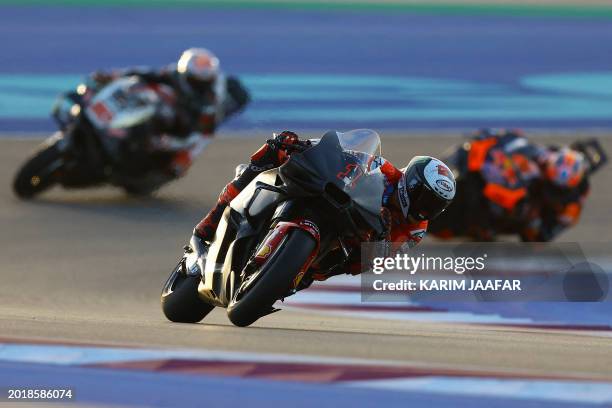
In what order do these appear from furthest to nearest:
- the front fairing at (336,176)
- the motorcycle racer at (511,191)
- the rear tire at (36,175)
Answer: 1. the rear tire at (36,175)
2. the motorcycle racer at (511,191)
3. the front fairing at (336,176)

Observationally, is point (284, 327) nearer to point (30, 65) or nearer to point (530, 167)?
point (530, 167)

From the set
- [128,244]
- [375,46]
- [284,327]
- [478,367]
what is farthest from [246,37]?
[478,367]

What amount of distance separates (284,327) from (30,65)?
17218 millimetres

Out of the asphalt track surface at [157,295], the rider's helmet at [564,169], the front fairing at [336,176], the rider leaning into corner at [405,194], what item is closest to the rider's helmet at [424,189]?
the rider leaning into corner at [405,194]

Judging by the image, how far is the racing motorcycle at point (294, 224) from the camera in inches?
253

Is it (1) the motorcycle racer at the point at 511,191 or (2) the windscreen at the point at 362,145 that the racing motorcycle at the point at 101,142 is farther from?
(2) the windscreen at the point at 362,145

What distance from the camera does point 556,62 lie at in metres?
26.4

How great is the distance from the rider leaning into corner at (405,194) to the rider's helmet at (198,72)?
6009mm

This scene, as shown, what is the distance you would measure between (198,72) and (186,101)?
28cm

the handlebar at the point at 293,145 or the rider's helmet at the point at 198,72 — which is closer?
the handlebar at the point at 293,145

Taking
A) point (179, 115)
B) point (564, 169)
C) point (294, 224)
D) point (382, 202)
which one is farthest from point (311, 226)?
point (179, 115)

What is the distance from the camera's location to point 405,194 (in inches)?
269

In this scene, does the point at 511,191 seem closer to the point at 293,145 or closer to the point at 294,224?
the point at 293,145

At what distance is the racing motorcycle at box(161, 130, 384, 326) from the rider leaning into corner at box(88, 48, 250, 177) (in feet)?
19.9
